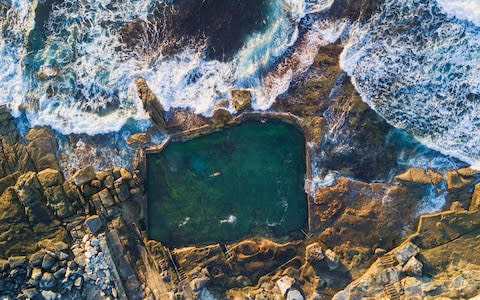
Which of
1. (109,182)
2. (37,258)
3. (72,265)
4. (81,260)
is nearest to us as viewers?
(37,258)

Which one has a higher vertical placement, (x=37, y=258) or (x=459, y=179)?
(x=459, y=179)

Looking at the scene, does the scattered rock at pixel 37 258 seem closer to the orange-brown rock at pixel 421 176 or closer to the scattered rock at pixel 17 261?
the scattered rock at pixel 17 261

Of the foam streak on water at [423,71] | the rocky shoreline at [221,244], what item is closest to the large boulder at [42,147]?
the rocky shoreline at [221,244]

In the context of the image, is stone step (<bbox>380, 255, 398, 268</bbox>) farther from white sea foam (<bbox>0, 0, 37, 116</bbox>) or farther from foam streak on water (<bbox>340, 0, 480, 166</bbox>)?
white sea foam (<bbox>0, 0, 37, 116</bbox>)

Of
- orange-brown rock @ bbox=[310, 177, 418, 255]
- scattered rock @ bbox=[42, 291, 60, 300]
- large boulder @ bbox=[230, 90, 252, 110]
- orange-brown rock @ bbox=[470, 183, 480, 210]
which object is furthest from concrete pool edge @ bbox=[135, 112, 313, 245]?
orange-brown rock @ bbox=[470, 183, 480, 210]

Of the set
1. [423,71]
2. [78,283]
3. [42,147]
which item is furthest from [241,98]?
[78,283]

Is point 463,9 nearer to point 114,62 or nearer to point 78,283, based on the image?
point 114,62
